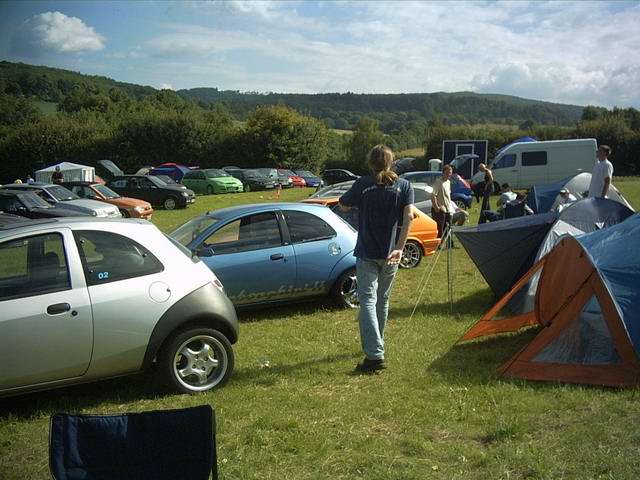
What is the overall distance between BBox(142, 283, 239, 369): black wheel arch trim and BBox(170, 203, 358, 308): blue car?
6.06ft

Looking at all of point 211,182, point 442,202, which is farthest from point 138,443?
point 211,182

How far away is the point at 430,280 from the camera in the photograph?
980cm

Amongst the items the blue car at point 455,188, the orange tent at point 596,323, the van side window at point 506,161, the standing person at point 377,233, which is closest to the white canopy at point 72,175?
the blue car at point 455,188

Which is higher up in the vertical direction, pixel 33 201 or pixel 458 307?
pixel 33 201

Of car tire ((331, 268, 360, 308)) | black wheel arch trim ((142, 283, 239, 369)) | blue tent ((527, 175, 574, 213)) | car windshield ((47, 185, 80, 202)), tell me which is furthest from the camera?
car windshield ((47, 185, 80, 202))

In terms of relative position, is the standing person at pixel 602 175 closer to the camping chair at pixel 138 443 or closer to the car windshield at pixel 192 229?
the car windshield at pixel 192 229

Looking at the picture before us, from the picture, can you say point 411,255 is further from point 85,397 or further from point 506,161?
point 506,161

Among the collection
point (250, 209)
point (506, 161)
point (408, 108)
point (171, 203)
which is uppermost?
point (408, 108)

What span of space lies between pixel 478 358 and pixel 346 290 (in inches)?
92.4

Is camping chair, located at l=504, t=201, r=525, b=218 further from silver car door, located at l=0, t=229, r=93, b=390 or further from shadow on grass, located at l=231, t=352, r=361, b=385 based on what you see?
silver car door, located at l=0, t=229, r=93, b=390

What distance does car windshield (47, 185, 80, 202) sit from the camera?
19.3 metres

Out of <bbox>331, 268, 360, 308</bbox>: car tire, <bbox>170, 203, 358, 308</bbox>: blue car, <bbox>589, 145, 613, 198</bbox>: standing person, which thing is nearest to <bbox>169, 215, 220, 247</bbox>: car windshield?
<bbox>170, 203, 358, 308</bbox>: blue car

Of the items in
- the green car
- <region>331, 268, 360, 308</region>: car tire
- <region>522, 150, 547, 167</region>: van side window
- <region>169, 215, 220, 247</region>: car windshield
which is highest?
<region>522, 150, 547, 167</region>: van side window

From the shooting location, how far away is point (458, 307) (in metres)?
8.00
